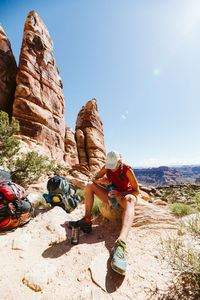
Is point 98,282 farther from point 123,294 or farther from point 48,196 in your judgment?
point 48,196

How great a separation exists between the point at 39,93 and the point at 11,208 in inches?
655

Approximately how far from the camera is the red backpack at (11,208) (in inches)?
93.7

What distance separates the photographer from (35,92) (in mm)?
15180

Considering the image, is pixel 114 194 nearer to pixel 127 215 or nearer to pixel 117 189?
pixel 117 189

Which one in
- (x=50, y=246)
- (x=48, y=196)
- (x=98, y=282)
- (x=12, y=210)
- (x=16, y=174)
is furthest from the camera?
(x=16, y=174)

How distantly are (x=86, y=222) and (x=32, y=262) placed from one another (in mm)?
1180

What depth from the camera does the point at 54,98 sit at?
17828 mm

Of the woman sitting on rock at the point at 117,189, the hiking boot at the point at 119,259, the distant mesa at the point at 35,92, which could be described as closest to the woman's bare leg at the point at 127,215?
the woman sitting on rock at the point at 117,189

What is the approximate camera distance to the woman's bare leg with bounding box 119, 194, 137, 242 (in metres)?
1.97

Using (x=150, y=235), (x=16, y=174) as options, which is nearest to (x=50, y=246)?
(x=150, y=235)

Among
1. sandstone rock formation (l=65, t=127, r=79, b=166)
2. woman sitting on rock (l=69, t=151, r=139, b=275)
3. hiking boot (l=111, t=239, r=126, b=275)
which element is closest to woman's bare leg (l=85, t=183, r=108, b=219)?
woman sitting on rock (l=69, t=151, r=139, b=275)

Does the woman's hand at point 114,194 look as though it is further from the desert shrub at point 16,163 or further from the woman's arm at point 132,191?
the desert shrub at point 16,163

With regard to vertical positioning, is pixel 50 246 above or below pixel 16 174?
below

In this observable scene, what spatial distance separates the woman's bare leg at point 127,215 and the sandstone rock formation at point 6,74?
16921 millimetres
